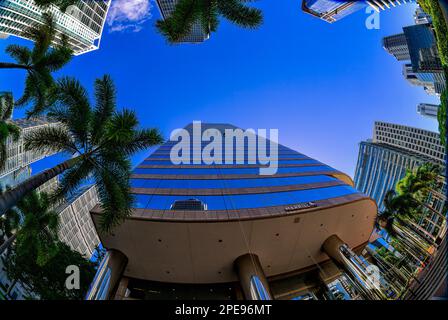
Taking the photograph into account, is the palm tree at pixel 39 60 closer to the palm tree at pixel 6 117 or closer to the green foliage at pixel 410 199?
the palm tree at pixel 6 117

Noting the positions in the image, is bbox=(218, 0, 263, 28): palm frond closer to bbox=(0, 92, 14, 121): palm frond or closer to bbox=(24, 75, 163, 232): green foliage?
bbox=(24, 75, 163, 232): green foliage

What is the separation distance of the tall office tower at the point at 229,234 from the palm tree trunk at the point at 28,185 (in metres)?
4.46

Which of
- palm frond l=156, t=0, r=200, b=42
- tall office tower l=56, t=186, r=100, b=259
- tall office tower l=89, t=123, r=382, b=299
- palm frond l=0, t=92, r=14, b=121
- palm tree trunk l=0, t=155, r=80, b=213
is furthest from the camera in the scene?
tall office tower l=56, t=186, r=100, b=259

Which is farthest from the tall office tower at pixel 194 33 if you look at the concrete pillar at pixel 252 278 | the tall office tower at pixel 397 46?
the tall office tower at pixel 397 46

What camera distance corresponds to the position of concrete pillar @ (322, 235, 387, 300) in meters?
11.1

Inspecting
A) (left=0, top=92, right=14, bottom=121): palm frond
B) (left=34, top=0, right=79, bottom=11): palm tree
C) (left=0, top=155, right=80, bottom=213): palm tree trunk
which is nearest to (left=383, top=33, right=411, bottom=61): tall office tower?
(left=34, top=0, right=79, bottom=11): palm tree

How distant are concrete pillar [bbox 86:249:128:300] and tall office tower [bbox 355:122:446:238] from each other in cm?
8358

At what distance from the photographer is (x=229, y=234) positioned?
13.0m

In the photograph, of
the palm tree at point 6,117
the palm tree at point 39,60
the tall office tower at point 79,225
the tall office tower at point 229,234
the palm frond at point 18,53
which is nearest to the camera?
the palm tree at point 39,60

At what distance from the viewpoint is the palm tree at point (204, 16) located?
7684 millimetres

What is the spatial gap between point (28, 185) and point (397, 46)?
163429mm

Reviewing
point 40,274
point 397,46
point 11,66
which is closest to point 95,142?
point 11,66

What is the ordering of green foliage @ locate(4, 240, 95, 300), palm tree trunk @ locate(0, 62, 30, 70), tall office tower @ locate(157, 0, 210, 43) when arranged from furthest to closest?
green foliage @ locate(4, 240, 95, 300), palm tree trunk @ locate(0, 62, 30, 70), tall office tower @ locate(157, 0, 210, 43)

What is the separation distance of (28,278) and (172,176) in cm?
1512
